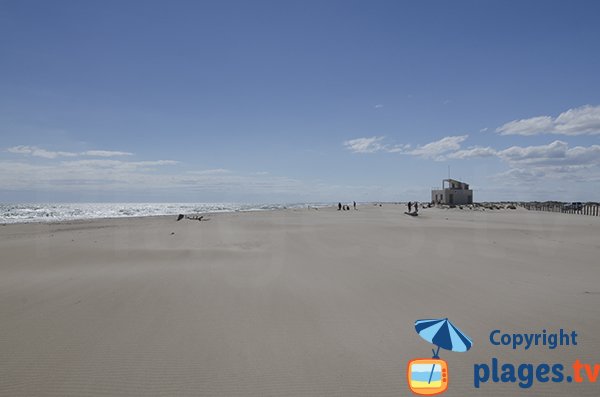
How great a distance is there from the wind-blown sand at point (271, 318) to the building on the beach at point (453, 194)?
5655cm

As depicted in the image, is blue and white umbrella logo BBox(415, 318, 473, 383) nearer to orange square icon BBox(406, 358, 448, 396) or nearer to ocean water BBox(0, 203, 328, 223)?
orange square icon BBox(406, 358, 448, 396)

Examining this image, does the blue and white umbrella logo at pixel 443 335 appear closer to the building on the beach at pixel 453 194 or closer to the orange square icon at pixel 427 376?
the orange square icon at pixel 427 376

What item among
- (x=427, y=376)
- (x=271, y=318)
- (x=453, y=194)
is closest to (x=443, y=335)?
(x=427, y=376)

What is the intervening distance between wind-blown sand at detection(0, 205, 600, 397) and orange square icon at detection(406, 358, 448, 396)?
0.36 ft

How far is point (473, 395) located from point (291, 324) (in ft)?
9.20

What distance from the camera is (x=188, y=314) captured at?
6180 millimetres

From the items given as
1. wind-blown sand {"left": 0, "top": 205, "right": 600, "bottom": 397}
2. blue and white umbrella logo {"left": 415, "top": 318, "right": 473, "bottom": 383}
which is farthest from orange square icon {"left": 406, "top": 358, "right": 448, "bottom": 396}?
blue and white umbrella logo {"left": 415, "top": 318, "right": 473, "bottom": 383}

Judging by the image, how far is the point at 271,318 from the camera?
19.7 ft

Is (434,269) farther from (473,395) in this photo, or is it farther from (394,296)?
(473,395)

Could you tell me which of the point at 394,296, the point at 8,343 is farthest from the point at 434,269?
the point at 8,343

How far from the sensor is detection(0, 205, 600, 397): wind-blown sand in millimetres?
4105

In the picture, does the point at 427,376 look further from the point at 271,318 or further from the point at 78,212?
the point at 78,212

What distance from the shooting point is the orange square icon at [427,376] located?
13.1 feet

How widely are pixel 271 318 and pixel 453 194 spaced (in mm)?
66960
